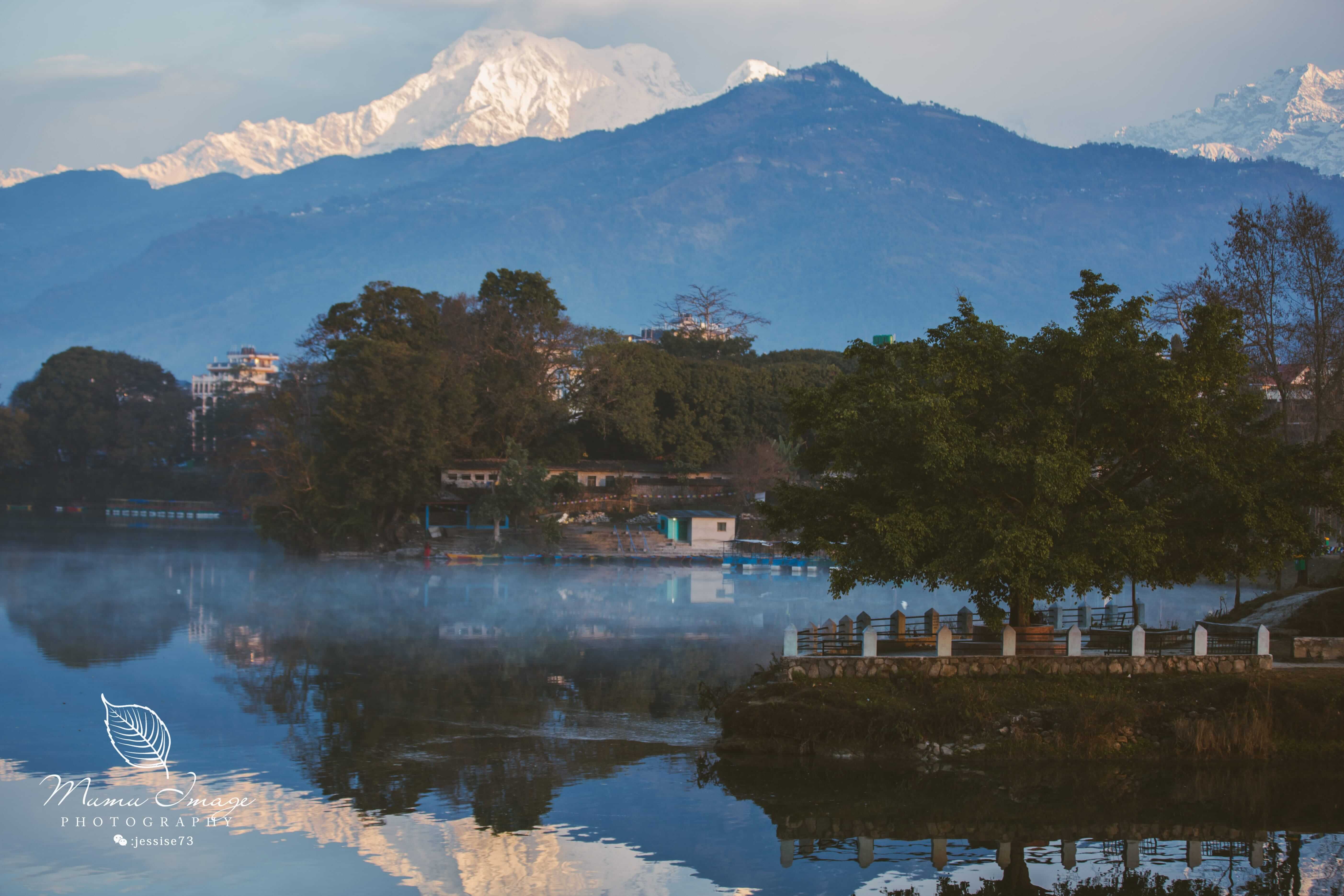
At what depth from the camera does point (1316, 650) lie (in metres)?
20.6

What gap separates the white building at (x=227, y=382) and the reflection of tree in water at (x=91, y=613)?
88.3 feet

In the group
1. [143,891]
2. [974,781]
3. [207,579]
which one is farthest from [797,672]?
[207,579]

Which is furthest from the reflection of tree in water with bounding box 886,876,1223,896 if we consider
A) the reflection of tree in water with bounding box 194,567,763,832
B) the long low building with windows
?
the long low building with windows

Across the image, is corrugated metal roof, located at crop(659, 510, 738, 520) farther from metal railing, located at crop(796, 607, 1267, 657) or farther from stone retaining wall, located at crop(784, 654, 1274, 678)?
stone retaining wall, located at crop(784, 654, 1274, 678)

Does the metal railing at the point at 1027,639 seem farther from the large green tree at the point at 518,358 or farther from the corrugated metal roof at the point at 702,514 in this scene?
the large green tree at the point at 518,358

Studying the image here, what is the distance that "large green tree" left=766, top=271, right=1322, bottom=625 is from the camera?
752 inches

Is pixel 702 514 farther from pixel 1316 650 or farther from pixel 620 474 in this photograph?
pixel 1316 650

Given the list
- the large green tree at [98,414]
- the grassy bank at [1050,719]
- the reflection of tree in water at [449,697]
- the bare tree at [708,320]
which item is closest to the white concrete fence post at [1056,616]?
the grassy bank at [1050,719]

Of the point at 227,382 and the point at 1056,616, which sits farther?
the point at 227,382

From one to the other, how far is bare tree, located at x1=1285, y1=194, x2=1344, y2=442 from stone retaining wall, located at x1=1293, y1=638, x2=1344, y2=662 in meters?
8.89

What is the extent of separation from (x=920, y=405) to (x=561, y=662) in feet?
A: 41.9

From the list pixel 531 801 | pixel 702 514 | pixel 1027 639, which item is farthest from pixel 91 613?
pixel 702 514

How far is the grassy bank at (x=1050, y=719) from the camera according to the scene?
18.5 meters

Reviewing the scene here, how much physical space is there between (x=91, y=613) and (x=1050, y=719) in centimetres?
3086
